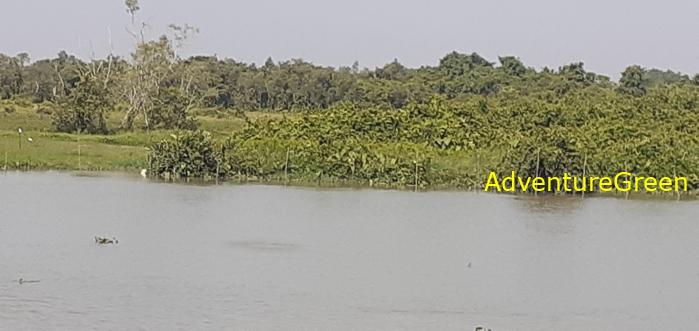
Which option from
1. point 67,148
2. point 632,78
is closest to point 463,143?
point 67,148

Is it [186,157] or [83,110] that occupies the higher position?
[83,110]

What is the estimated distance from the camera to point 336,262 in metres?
15.1

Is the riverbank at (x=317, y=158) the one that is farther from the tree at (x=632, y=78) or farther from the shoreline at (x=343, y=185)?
the tree at (x=632, y=78)

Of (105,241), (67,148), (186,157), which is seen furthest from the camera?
(67,148)

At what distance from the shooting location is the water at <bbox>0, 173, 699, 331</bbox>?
1173 cm

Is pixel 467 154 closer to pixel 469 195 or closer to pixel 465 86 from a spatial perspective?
pixel 469 195

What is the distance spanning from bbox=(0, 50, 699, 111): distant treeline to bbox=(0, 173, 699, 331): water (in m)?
22.5

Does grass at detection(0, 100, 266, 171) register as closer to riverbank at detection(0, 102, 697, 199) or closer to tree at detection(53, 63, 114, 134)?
riverbank at detection(0, 102, 697, 199)

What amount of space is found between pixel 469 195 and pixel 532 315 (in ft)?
42.4

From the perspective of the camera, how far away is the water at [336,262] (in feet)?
38.5

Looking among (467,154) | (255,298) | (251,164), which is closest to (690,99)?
(467,154)

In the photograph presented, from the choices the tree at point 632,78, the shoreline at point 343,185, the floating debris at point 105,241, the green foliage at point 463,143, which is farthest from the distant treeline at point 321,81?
the floating debris at point 105,241

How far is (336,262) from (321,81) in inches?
1714

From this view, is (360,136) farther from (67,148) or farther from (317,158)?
(67,148)
